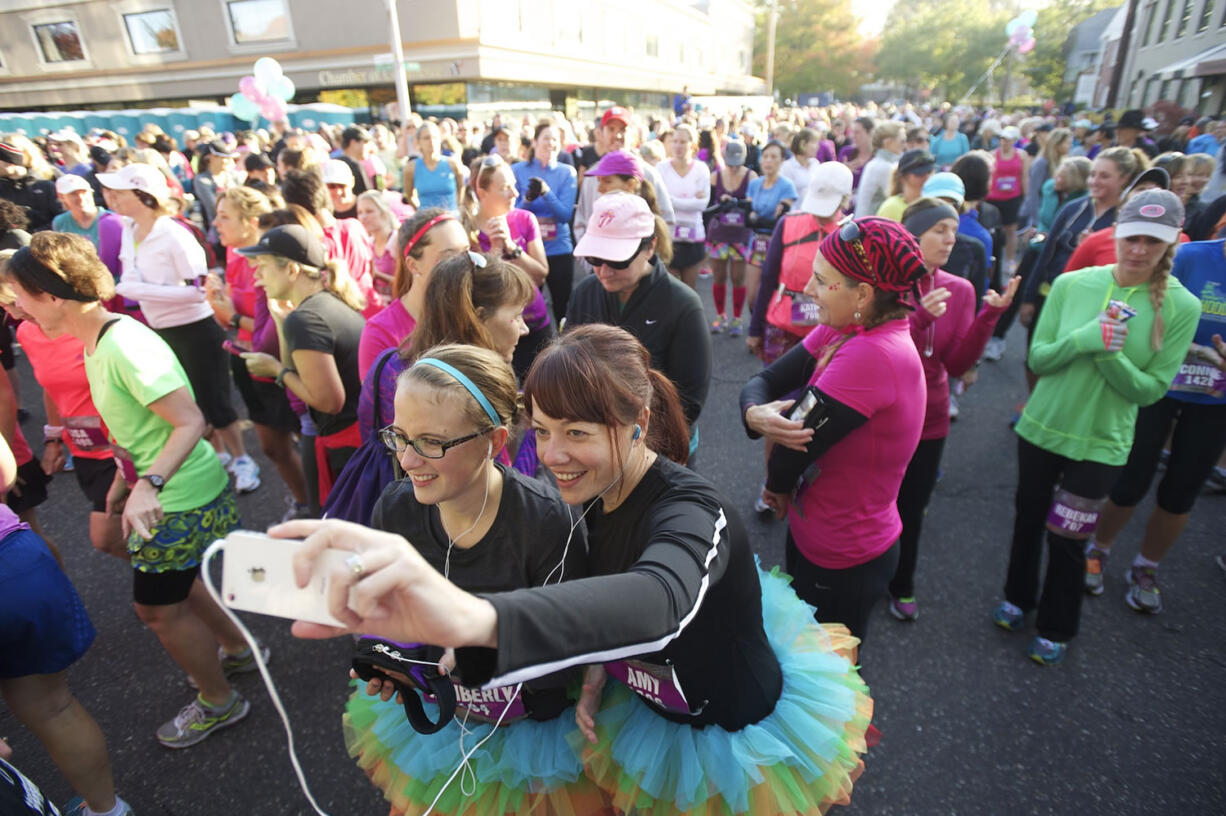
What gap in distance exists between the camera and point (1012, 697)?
2.83 m

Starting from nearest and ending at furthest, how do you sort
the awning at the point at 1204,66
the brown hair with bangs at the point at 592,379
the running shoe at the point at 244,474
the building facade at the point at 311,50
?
the brown hair with bangs at the point at 592,379 → the running shoe at the point at 244,474 → the awning at the point at 1204,66 → the building facade at the point at 311,50

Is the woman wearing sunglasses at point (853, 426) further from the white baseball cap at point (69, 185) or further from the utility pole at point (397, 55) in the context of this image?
the utility pole at point (397, 55)

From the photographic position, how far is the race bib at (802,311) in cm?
387

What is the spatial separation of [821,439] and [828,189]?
7.95ft

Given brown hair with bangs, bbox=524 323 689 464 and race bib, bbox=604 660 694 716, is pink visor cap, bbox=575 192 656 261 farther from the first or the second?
race bib, bbox=604 660 694 716

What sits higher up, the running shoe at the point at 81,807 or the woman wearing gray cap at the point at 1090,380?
the woman wearing gray cap at the point at 1090,380

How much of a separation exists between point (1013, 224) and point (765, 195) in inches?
192

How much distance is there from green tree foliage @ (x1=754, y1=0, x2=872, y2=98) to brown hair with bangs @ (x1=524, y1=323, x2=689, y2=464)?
6442cm

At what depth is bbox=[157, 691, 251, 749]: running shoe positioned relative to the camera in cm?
269

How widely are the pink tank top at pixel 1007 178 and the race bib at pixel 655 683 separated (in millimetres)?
9250

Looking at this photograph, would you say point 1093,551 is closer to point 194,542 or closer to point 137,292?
point 194,542

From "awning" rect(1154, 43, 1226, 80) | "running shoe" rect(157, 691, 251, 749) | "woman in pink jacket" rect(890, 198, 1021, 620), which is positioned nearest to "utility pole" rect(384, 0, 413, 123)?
"woman in pink jacket" rect(890, 198, 1021, 620)

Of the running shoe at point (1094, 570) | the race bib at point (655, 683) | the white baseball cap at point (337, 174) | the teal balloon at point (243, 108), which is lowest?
the running shoe at point (1094, 570)

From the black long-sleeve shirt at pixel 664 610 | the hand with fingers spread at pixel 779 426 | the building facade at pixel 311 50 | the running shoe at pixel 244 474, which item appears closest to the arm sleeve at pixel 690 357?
the hand with fingers spread at pixel 779 426
